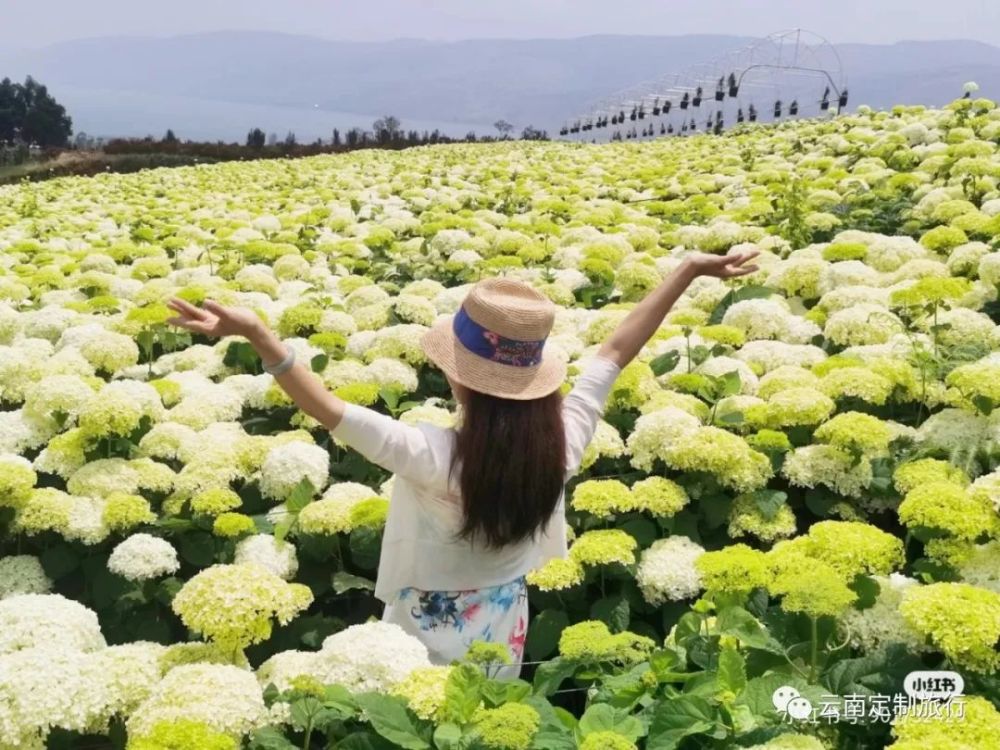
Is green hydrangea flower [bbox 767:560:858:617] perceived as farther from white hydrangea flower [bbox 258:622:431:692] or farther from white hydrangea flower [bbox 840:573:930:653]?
white hydrangea flower [bbox 258:622:431:692]

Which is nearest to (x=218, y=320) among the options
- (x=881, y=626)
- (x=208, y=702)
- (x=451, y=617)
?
(x=208, y=702)

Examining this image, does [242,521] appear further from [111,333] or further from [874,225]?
[874,225]

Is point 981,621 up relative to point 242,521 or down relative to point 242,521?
up

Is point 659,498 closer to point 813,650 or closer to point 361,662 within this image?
point 813,650

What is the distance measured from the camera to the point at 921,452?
2998 mm

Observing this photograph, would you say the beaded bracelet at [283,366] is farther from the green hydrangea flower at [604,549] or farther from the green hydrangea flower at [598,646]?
the green hydrangea flower at [604,549]

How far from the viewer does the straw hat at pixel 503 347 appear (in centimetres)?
219

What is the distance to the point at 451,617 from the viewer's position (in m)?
2.42

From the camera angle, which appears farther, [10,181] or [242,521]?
[10,181]

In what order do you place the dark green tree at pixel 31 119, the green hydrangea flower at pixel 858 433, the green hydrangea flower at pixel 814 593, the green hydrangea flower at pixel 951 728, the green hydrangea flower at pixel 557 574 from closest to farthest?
the green hydrangea flower at pixel 951 728 → the green hydrangea flower at pixel 814 593 → the green hydrangea flower at pixel 557 574 → the green hydrangea flower at pixel 858 433 → the dark green tree at pixel 31 119

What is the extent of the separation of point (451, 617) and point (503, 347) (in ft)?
2.48

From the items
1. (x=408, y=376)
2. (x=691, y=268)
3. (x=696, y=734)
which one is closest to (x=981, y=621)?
(x=696, y=734)

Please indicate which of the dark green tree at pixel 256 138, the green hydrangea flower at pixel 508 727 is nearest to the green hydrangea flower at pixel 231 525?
the green hydrangea flower at pixel 508 727

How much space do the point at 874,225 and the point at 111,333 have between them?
4695mm
